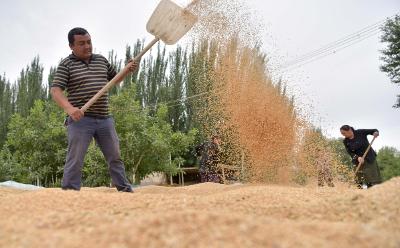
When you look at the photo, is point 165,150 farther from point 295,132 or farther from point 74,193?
point 74,193

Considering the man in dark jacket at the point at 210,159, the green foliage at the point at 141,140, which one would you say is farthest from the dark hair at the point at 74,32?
the green foliage at the point at 141,140

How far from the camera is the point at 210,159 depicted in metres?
8.44

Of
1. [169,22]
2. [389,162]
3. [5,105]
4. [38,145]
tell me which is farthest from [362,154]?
[5,105]

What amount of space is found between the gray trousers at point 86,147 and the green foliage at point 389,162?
16.1 metres

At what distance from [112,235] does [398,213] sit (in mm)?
1107

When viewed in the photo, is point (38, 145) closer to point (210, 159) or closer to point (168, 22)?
point (210, 159)

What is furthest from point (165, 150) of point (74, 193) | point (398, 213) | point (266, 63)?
point (398, 213)

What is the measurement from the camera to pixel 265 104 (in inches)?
236

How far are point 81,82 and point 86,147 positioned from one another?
20.9 inches

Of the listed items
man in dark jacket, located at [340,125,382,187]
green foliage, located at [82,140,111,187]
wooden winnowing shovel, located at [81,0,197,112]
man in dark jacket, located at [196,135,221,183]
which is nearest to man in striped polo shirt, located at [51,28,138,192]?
wooden winnowing shovel, located at [81,0,197,112]

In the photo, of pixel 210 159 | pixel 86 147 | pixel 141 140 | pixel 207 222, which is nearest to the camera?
pixel 207 222

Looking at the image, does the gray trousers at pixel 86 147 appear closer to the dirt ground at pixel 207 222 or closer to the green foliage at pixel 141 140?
the dirt ground at pixel 207 222

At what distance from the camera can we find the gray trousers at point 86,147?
363 cm

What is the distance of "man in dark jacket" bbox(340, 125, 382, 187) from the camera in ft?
21.3
